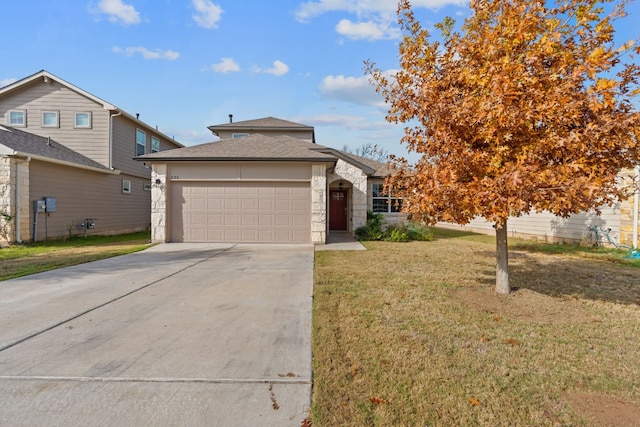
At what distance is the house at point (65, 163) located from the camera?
12.0 meters

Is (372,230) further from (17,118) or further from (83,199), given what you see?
(17,118)

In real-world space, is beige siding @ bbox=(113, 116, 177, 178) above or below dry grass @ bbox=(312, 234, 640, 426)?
above

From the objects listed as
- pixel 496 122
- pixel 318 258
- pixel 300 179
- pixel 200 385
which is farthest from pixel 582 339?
pixel 300 179

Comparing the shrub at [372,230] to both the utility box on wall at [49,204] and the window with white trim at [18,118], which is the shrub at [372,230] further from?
the window with white trim at [18,118]

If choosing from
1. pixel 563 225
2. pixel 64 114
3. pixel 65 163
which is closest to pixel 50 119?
pixel 64 114

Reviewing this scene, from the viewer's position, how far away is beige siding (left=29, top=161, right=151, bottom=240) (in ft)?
42.6

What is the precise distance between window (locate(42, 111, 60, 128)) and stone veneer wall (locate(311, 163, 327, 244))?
509 inches

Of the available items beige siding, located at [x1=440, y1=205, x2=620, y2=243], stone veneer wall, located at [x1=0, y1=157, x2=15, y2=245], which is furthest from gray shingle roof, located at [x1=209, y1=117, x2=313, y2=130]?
beige siding, located at [x1=440, y1=205, x2=620, y2=243]

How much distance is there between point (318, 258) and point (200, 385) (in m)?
6.45

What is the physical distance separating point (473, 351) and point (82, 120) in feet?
61.8

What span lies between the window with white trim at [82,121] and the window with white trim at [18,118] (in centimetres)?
223

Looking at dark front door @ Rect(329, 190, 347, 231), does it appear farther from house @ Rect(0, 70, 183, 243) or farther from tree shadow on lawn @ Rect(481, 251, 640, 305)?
house @ Rect(0, 70, 183, 243)

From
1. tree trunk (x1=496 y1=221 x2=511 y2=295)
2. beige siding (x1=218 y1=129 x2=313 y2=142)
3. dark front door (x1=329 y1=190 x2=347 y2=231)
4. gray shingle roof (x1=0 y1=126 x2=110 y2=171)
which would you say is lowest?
tree trunk (x1=496 y1=221 x2=511 y2=295)

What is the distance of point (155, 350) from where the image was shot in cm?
359
